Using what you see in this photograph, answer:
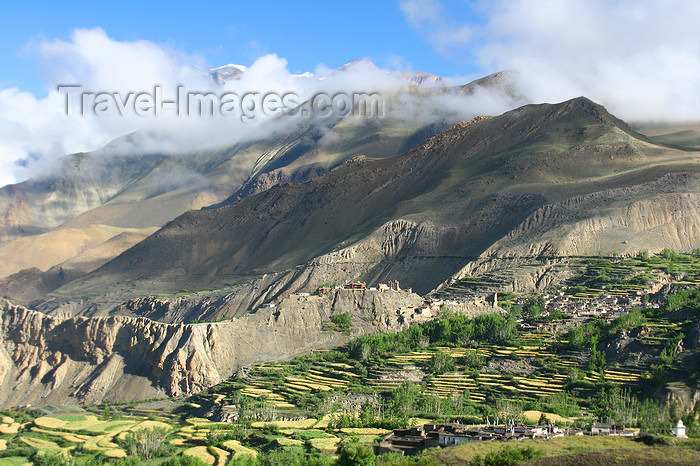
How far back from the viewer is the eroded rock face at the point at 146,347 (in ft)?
286

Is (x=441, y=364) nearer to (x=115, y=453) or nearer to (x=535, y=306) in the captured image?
(x=535, y=306)

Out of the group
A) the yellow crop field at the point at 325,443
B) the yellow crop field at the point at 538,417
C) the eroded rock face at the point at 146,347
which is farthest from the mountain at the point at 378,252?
the yellow crop field at the point at 538,417

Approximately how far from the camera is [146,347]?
91062 millimetres

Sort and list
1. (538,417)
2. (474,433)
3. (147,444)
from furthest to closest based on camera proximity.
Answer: (147,444)
(538,417)
(474,433)

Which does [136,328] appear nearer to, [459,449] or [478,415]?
[478,415]

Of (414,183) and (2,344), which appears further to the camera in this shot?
(414,183)

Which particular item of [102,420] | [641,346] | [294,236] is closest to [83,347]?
[102,420]

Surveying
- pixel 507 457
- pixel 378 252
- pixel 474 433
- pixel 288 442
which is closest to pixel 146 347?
pixel 288 442

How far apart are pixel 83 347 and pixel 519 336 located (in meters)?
39.2

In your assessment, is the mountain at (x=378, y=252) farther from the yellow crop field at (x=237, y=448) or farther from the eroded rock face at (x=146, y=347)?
the yellow crop field at (x=237, y=448)

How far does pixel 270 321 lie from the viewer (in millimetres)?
98125

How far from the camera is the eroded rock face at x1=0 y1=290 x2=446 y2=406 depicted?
286ft

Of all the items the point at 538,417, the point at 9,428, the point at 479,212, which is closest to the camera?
the point at 538,417

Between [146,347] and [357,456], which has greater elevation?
[146,347]
